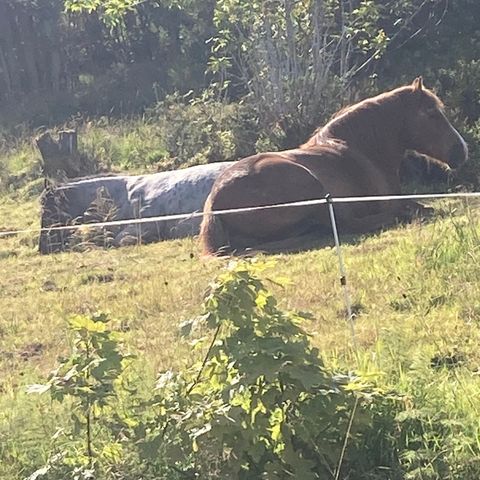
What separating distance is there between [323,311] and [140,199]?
5.37m

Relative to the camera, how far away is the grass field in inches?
167

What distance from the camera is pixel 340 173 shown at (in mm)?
9953

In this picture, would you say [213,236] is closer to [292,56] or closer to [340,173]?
[340,173]

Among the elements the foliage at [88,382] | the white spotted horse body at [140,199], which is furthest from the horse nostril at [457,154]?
the foliage at [88,382]

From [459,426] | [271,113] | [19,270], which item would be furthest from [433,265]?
[271,113]

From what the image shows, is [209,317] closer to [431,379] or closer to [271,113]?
[431,379]

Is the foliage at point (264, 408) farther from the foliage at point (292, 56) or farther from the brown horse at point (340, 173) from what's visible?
the foliage at point (292, 56)

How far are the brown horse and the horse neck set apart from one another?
0.04 feet

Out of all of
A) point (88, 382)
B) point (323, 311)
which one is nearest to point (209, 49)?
point (323, 311)

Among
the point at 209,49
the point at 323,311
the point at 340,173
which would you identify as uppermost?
the point at 323,311

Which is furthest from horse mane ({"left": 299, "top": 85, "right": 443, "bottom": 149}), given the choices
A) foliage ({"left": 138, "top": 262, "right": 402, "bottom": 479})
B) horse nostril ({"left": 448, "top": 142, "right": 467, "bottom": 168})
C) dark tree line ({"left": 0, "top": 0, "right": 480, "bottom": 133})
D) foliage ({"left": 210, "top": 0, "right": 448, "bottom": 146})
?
foliage ({"left": 138, "top": 262, "right": 402, "bottom": 479})

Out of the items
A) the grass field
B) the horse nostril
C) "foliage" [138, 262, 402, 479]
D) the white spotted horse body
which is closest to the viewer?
"foliage" [138, 262, 402, 479]

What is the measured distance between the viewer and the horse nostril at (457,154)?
409 inches

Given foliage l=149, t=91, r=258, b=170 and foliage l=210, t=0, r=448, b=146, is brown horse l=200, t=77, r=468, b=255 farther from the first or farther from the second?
foliage l=149, t=91, r=258, b=170
